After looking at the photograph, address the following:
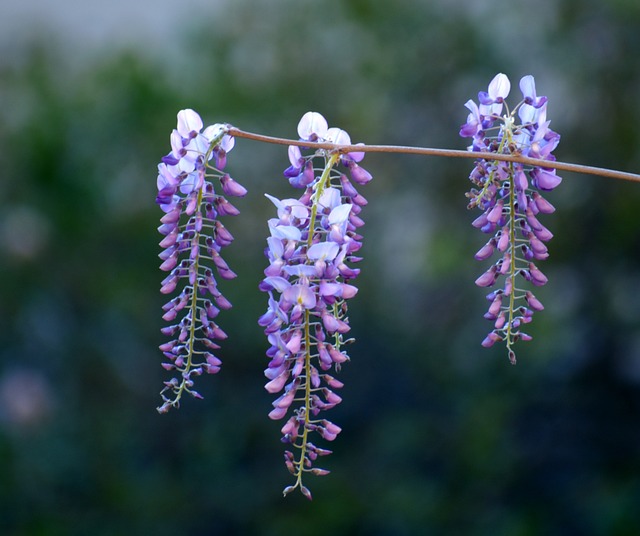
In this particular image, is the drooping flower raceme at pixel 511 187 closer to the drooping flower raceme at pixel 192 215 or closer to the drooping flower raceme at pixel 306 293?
the drooping flower raceme at pixel 306 293

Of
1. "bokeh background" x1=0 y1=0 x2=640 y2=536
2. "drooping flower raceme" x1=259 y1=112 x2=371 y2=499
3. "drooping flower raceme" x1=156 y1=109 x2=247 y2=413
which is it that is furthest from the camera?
"bokeh background" x1=0 y1=0 x2=640 y2=536

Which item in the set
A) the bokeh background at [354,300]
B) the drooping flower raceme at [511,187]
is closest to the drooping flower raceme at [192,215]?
the drooping flower raceme at [511,187]

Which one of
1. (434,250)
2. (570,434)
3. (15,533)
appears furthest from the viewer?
(434,250)

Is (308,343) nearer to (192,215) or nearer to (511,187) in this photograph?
(192,215)

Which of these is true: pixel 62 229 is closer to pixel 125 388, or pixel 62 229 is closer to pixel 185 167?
pixel 125 388

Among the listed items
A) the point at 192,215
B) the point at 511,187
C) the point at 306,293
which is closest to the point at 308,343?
the point at 306,293

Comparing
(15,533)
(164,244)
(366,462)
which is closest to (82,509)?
(15,533)

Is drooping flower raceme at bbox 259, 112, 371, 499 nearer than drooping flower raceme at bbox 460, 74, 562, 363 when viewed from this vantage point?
Yes

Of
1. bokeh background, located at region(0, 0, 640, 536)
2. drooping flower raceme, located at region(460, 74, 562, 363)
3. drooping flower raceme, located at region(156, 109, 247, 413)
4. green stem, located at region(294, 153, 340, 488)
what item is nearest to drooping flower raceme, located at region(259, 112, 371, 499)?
green stem, located at region(294, 153, 340, 488)

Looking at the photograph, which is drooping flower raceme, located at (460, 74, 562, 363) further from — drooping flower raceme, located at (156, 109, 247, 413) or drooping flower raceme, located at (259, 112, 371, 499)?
drooping flower raceme, located at (156, 109, 247, 413)
